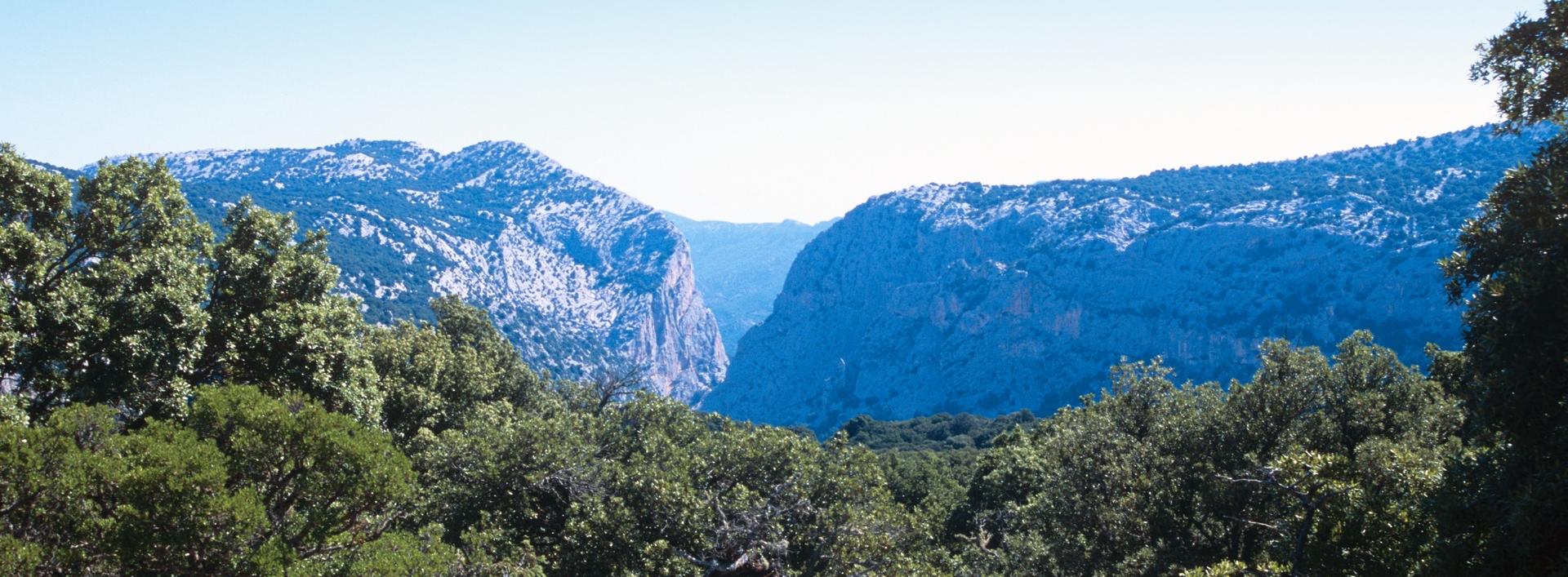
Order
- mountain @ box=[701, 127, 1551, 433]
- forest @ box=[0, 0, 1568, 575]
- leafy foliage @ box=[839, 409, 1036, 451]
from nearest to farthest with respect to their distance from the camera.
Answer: forest @ box=[0, 0, 1568, 575] → leafy foliage @ box=[839, 409, 1036, 451] → mountain @ box=[701, 127, 1551, 433]

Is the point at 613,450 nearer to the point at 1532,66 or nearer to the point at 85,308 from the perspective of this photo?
the point at 85,308

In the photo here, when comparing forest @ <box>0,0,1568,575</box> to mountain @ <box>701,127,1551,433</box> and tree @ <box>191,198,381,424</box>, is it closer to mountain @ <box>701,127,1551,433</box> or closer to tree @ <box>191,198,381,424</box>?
tree @ <box>191,198,381,424</box>

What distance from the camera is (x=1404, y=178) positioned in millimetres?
169375

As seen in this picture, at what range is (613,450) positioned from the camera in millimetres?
29438

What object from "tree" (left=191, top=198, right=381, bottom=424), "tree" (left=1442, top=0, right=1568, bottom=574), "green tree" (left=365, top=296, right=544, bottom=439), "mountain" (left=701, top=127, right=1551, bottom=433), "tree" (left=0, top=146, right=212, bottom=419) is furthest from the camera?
"mountain" (left=701, top=127, right=1551, bottom=433)

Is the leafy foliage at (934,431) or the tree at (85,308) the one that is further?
the leafy foliage at (934,431)

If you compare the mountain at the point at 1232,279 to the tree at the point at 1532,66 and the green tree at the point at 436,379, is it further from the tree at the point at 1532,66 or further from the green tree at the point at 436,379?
the tree at the point at 1532,66

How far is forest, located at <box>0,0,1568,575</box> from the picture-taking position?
11.1m

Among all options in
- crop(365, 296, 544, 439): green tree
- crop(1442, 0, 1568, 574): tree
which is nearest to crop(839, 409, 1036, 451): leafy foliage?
crop(365, 296, 544, 439): green tree

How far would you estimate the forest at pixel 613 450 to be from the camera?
11070mm

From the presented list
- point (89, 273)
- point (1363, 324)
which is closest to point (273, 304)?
point (89, 273)

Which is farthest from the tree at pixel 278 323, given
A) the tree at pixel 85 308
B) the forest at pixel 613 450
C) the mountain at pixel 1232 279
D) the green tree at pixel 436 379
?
the mountain at pixel 1232 279

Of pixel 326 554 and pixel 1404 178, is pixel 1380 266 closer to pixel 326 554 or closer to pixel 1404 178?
pixel 1404 178

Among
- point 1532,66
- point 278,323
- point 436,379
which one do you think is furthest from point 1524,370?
point 436,379
